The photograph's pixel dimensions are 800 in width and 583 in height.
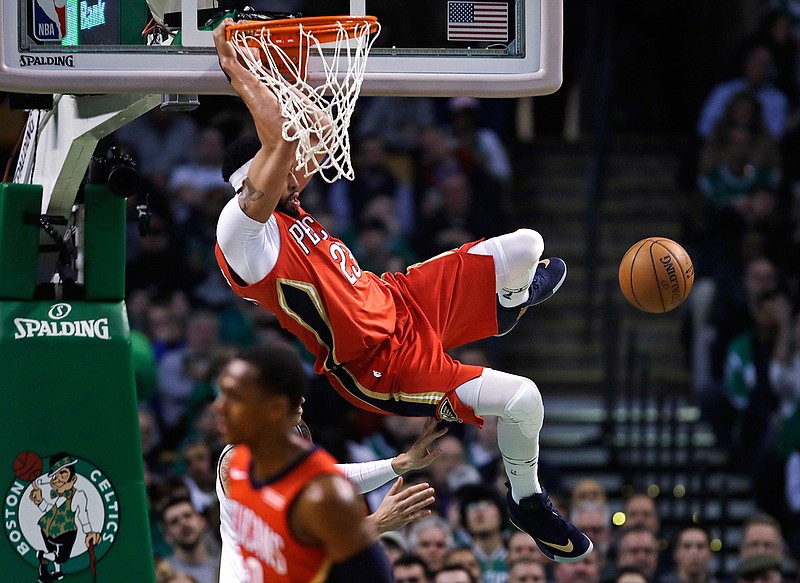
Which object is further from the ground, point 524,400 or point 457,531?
point 524,400

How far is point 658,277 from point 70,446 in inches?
102

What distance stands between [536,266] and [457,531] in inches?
123

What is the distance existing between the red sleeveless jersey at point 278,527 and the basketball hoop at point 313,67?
132 cm

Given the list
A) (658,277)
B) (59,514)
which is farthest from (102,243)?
(658,277)

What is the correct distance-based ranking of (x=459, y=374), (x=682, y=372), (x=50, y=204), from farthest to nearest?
(x=682, y=372)
(x=50, y=204)
(x=459, y=374)

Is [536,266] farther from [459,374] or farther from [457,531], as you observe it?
[457,531]

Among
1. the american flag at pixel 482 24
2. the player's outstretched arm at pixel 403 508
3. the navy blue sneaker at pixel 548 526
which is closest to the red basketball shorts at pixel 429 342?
the player's outstretched arm at pixel 403 508

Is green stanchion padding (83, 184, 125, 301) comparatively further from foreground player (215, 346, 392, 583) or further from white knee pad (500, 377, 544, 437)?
foreground player (215, 346, 392, 583)

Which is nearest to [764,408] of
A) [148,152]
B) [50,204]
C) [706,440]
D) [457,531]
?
[706,440]

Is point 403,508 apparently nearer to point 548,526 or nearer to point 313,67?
point 548,526

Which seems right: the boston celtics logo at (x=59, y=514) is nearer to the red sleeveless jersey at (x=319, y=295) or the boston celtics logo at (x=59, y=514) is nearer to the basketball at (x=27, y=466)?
the basketball at (x=27, y=466)

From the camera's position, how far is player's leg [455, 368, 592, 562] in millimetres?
5871

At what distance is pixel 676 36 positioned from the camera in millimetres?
14438

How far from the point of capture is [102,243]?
6609mm
